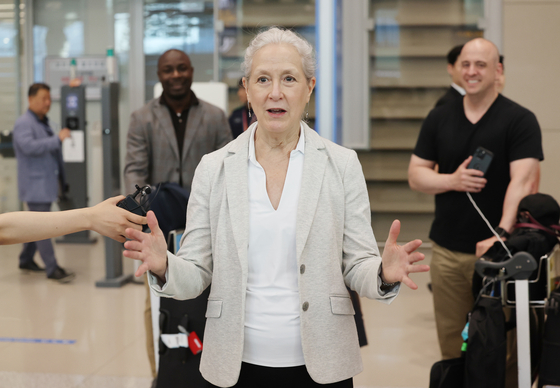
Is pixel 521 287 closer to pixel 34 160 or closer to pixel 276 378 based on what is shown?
pixel 276 378

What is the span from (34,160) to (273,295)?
16.4 feet

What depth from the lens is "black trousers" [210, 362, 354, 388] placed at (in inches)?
60.9

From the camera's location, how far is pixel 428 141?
9.85 ft

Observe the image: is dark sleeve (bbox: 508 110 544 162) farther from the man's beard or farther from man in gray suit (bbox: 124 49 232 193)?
the man's beard

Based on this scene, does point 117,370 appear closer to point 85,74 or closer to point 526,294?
point 526,294

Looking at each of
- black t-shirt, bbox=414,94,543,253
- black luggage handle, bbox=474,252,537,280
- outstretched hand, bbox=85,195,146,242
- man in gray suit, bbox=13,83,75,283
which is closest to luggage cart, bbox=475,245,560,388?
black luggage handle, bbox=474,252,537,280

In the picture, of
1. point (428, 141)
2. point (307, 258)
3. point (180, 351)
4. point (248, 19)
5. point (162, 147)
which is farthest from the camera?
point (248, 19)

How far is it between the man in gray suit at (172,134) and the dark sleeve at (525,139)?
156 cm

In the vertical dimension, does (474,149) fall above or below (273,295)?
above

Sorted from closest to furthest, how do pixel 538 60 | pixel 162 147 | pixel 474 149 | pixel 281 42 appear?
pixel 281 42 → pixel 474 149 → pixel 162 147 → pixel 538 60

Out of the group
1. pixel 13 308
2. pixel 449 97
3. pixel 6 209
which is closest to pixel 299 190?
pixel 449 97

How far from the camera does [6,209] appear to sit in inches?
334

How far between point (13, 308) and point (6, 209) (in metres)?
4.23

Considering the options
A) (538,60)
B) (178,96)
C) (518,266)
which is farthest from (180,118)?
(538,60)
